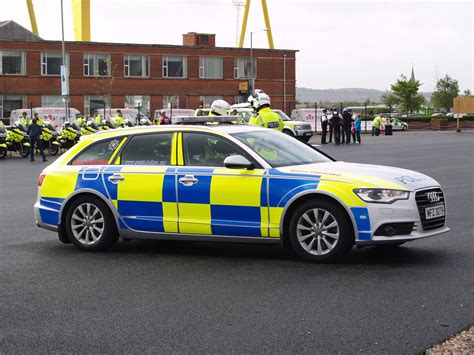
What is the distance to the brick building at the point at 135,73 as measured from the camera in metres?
66.3

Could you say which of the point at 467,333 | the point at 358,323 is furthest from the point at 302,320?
the point at 467,333

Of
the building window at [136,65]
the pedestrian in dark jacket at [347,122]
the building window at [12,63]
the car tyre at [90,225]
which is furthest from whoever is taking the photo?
the building window at [136,65]

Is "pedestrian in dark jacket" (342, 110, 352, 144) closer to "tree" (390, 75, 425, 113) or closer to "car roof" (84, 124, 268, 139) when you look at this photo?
"car roof" (84, 124, 268, 139)

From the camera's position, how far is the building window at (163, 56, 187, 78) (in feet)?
238

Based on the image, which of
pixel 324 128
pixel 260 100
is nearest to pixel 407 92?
pixel 324 128

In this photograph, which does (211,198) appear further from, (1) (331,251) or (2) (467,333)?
(2) (467,333)

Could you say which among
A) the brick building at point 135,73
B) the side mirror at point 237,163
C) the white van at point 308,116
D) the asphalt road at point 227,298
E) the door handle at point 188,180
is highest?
the brick building at point 135,73

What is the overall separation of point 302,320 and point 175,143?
3580 millimetres

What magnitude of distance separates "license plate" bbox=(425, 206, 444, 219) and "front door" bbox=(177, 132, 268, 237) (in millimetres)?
1563

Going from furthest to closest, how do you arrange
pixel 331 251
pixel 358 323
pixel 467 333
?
1. pixel 331 251
2. pixel 358 323
3. pixel 467 333

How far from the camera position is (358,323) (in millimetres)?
6000

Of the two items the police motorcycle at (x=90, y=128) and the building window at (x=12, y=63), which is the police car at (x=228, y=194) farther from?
the building window at (x=12, y=63)

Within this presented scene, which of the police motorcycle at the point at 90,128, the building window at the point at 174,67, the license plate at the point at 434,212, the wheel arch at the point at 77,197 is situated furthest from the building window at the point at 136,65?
the license plate at the point at 434,212

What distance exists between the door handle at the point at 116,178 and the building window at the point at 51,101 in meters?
59.5
